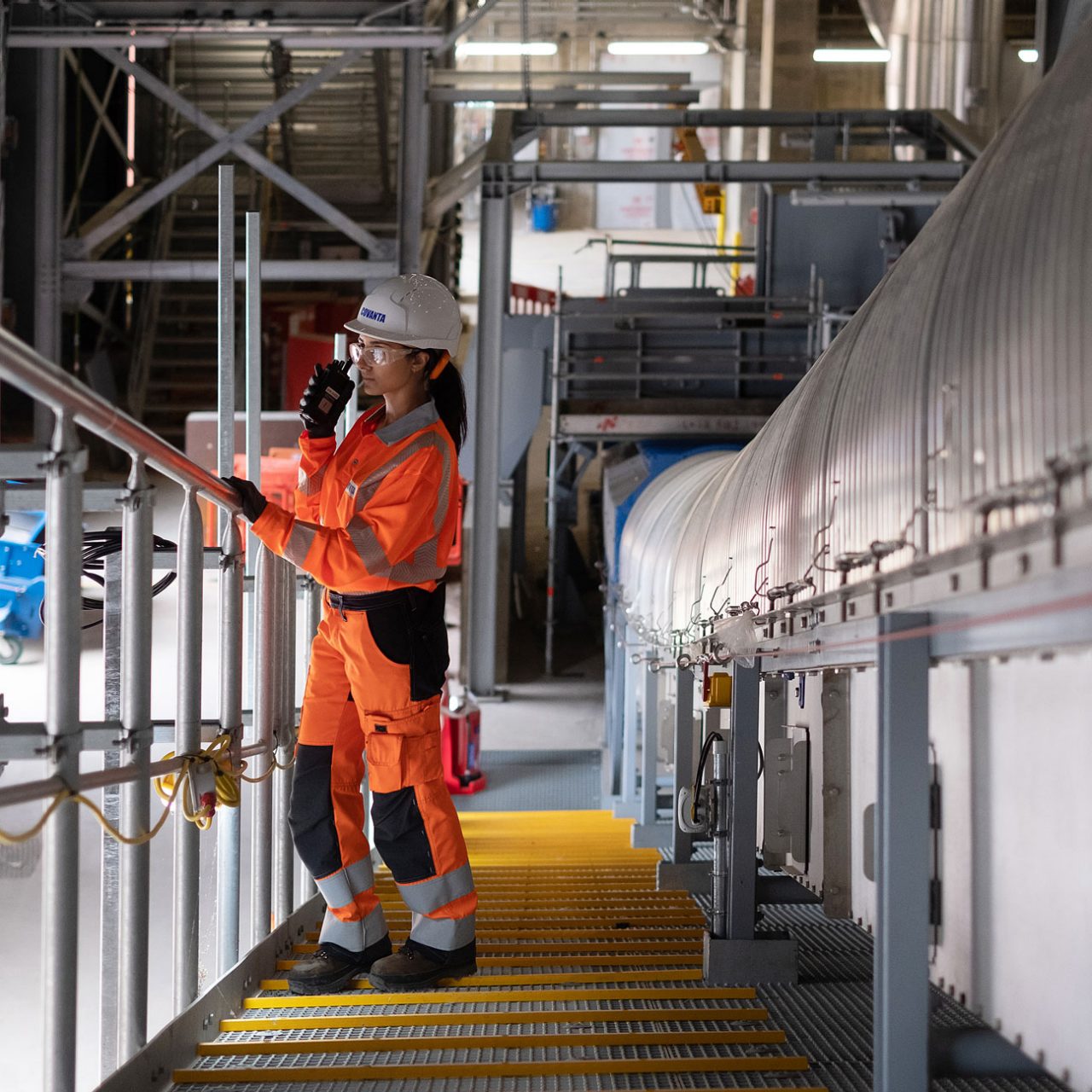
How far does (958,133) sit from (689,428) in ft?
13.1

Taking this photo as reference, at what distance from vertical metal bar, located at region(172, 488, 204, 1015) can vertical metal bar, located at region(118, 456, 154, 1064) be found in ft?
0.91

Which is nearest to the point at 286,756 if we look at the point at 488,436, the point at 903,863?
the point at 903,863

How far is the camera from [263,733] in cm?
388

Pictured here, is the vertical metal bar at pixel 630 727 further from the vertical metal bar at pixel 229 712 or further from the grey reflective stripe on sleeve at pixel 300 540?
the grey reflective stripe on sleeve at pixel 300 540

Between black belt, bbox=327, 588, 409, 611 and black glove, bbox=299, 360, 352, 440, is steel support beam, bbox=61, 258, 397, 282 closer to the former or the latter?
black glove, bbox=299, 360, 352, 440

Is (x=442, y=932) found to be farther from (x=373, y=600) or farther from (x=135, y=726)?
(x=135, y=726)

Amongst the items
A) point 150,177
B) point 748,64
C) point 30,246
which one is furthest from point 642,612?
point 748,64

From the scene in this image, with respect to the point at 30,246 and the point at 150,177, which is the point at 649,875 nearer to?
the point at 30,246

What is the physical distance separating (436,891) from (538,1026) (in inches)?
21.4

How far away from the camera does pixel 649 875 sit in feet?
19.3

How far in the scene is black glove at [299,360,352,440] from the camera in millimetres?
3912

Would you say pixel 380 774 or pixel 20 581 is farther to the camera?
pixel 20 581

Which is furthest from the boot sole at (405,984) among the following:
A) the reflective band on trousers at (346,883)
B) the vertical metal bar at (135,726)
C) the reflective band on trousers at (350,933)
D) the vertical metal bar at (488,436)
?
the vertical metal bar at (488,436)

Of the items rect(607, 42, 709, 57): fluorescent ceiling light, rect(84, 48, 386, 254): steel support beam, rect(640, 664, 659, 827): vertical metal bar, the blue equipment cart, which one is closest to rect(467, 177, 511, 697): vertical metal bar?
Answer: rect(84, 48, 386, 254): steel support beam
